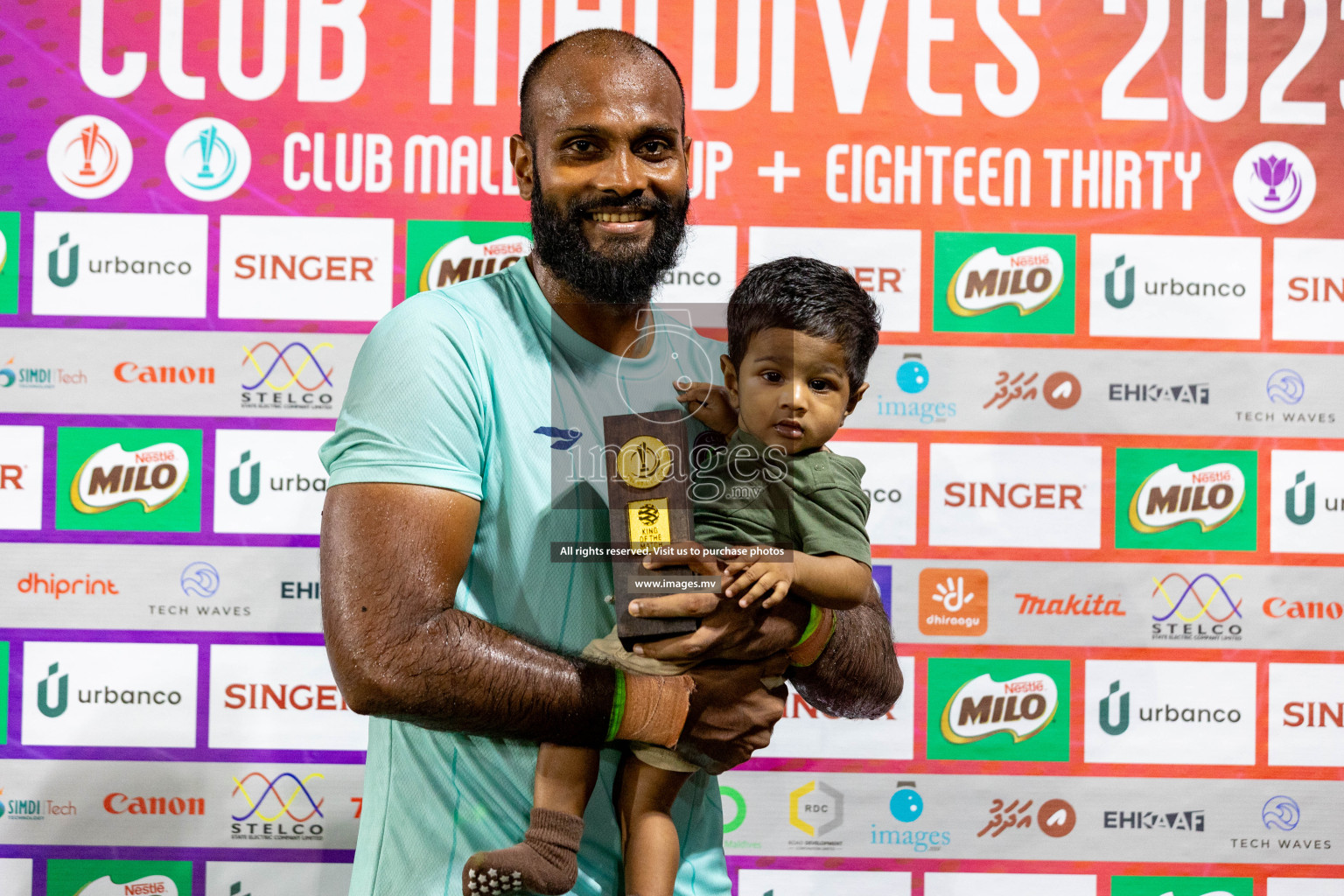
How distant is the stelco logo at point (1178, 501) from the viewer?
2305 millimetres

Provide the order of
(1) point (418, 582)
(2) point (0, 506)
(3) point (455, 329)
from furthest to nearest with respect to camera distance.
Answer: (2) point (0, 506)
(3) point (455, 329)
(1) point (418, 582)

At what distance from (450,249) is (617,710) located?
58.3 inches

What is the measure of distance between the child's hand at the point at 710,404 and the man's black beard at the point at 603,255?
19 centimetres

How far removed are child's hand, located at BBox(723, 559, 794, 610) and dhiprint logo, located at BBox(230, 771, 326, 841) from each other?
165 cm

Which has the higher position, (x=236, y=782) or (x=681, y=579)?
(x=681, y=579)

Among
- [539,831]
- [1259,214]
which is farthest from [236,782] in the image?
[1259,214]

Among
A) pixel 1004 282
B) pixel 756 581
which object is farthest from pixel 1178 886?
pixel 756 581

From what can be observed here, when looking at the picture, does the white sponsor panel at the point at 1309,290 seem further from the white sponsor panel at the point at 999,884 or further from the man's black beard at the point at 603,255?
the man's black beard at the point at 603,255

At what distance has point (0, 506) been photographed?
2242 mm

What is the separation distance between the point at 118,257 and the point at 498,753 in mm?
1787

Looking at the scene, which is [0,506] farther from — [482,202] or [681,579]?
[681,579]

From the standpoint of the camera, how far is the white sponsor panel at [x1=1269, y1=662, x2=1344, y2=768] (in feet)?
7.64

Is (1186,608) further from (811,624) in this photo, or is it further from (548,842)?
(548,842)

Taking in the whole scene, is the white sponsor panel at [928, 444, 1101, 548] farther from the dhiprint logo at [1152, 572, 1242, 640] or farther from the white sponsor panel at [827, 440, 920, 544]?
the dhiprint logo at [1152, 572, 1242, 640]
